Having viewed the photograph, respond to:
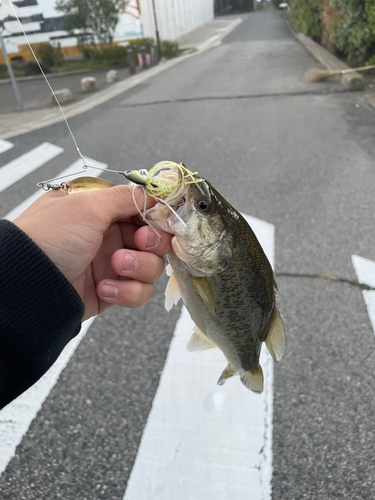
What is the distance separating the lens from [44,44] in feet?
67.3

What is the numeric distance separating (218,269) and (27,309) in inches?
28.9

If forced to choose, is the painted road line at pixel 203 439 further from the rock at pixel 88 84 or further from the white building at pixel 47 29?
the white building at pixel 47 29

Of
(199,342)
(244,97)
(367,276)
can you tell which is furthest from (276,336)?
(244,97)

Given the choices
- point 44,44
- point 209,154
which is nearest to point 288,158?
point 209,154

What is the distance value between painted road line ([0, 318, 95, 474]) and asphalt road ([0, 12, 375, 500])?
51 millimetres

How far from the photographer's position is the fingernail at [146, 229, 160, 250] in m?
1.55

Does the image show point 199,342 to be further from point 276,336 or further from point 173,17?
point 173,17

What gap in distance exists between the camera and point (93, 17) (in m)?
20.5

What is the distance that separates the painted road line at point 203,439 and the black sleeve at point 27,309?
111 centimetres

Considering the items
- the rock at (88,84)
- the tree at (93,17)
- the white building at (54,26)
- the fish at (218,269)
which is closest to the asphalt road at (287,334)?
the fish at (218,269)

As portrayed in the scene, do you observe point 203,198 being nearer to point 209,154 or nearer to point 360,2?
point 209,154

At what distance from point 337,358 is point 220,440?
3.53 ft

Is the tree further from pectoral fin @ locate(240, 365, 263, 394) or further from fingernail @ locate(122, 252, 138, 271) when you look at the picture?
pectoral fin @ locate(240, 365, 263, 394)

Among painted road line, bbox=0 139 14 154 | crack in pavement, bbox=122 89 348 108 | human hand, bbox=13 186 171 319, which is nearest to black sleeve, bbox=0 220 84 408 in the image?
human hand, bbox=13 186 171 319
